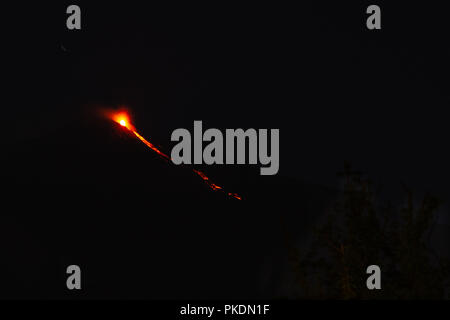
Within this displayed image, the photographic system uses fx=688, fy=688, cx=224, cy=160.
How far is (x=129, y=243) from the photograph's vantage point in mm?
16094

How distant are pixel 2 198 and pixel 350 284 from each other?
11.4m

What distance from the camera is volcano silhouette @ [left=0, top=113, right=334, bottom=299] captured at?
14.5 metres

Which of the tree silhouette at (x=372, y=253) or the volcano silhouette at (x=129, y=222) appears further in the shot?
the volcano silhouette at (x=129, y=222)

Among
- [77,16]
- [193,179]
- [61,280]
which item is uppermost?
[77,16]

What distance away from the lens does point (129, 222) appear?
54.7 ft

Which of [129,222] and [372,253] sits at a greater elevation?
[129,222]

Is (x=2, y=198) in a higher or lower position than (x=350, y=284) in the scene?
higher

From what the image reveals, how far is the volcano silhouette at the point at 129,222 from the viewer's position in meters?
14.5

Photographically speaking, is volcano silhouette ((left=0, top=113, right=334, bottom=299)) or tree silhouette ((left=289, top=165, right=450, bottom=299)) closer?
tree silhouette ((left=289, top=165, right=450, bottom=299))

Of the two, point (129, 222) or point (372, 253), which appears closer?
point (372, 253)
